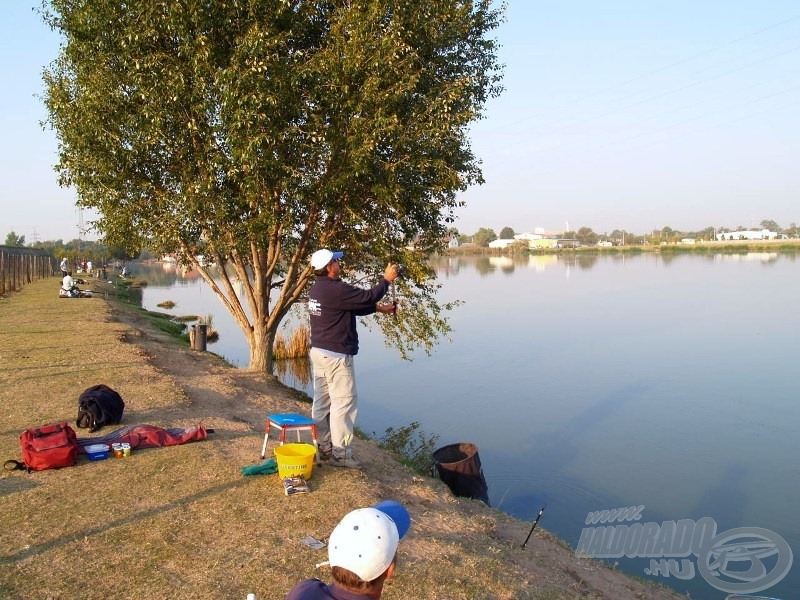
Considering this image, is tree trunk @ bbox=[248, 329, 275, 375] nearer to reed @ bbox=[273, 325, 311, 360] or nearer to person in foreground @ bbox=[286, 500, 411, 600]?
reed @ bbox=[273, 325, 311, 360]

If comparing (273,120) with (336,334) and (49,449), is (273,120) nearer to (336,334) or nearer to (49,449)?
(336,334)

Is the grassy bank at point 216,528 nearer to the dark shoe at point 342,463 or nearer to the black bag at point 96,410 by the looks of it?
the dark shoe at point 342,463

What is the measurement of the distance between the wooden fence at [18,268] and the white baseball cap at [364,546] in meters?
31.0

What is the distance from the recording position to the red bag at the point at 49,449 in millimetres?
6543

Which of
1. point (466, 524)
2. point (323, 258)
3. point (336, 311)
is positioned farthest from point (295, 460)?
point (323, 258)

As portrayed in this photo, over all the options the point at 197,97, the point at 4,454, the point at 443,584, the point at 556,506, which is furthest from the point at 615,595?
the point at 197,97

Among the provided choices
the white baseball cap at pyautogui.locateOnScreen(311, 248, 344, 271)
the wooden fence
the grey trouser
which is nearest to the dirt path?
the grey trouser

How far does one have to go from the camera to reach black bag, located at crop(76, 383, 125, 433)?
7.95 metres

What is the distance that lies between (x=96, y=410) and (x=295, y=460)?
336 cm

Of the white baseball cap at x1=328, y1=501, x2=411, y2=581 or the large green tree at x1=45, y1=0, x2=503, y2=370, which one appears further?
the large green tree at x1=45, y1=0, x2=503, y2=370

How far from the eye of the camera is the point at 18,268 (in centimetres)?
3441

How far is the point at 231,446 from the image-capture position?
7.60 m

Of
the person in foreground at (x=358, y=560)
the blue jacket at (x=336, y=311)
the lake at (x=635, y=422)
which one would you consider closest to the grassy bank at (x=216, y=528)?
the blue jacket at (x=336, y=311)

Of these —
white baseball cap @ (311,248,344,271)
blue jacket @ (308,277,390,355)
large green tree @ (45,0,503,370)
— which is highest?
large green tree @ (45,0,503,370)
